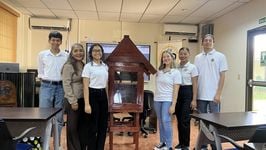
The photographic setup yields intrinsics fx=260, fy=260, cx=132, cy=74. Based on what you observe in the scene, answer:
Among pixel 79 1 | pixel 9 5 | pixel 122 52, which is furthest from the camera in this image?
pixel 9 5

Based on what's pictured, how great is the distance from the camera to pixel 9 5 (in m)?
5.38

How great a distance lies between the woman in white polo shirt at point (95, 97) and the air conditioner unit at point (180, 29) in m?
4.15

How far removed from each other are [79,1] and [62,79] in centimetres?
254

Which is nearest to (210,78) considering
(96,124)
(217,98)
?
(217,98)

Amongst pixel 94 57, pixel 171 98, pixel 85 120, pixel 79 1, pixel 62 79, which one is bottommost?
pixel 85 120

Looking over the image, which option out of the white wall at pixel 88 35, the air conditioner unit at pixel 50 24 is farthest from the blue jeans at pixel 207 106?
the air conditioner unit at pixel 50 24

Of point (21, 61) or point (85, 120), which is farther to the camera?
point (21, 61)

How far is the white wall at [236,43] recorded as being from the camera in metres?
4.71

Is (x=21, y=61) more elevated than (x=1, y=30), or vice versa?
(x=1, y=30)

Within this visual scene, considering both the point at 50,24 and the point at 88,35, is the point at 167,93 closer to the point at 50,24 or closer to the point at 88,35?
the point at 88,35

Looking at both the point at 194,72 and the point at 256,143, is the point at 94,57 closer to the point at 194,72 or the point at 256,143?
the point at 194,72

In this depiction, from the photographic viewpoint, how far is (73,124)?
2.83 metres

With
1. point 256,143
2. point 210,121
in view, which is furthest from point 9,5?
point 256,143

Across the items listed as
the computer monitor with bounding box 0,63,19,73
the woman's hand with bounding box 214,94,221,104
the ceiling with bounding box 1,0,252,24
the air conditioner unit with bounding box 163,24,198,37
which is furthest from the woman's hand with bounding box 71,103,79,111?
the air conditioner unit with bounding box 163,24,198,37
